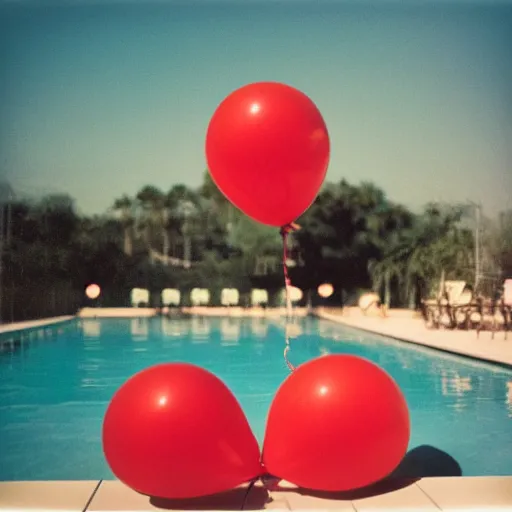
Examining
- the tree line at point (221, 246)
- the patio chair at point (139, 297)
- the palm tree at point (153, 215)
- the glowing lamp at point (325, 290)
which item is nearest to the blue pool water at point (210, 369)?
the tree line at point (221, 246)

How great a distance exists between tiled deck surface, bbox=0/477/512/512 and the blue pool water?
1.90 feet

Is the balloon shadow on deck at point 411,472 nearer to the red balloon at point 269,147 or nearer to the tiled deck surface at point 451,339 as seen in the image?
the red balloon at point 269,147

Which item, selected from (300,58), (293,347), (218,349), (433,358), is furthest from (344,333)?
(300,58)

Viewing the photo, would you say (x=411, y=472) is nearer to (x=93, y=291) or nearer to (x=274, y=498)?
(x=274, y=498)

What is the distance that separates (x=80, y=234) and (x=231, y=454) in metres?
13.7

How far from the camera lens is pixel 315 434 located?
217 cm

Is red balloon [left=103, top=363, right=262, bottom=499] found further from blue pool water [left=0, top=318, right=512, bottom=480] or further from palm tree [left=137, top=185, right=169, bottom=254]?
palm tree [left=137, top=185, right=169, bottom=254]

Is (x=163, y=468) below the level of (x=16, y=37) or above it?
below

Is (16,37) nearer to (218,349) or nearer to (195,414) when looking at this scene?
(195,414)

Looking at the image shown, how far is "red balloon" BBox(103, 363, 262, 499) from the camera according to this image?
212 centimetres

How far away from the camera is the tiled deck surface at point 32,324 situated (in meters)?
9.24

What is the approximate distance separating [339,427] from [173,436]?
0.54m

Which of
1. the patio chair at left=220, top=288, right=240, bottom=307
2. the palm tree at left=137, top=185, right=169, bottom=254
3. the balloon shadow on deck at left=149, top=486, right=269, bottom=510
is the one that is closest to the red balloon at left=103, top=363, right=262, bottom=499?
the balloon shadow on deck at left=149, top=486, right=269, bottom=510

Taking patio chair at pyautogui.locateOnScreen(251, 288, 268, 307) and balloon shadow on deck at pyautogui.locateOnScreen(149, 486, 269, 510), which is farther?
patio chair at pyautogui.locateOnScreen(251, 288, 268, 307)
